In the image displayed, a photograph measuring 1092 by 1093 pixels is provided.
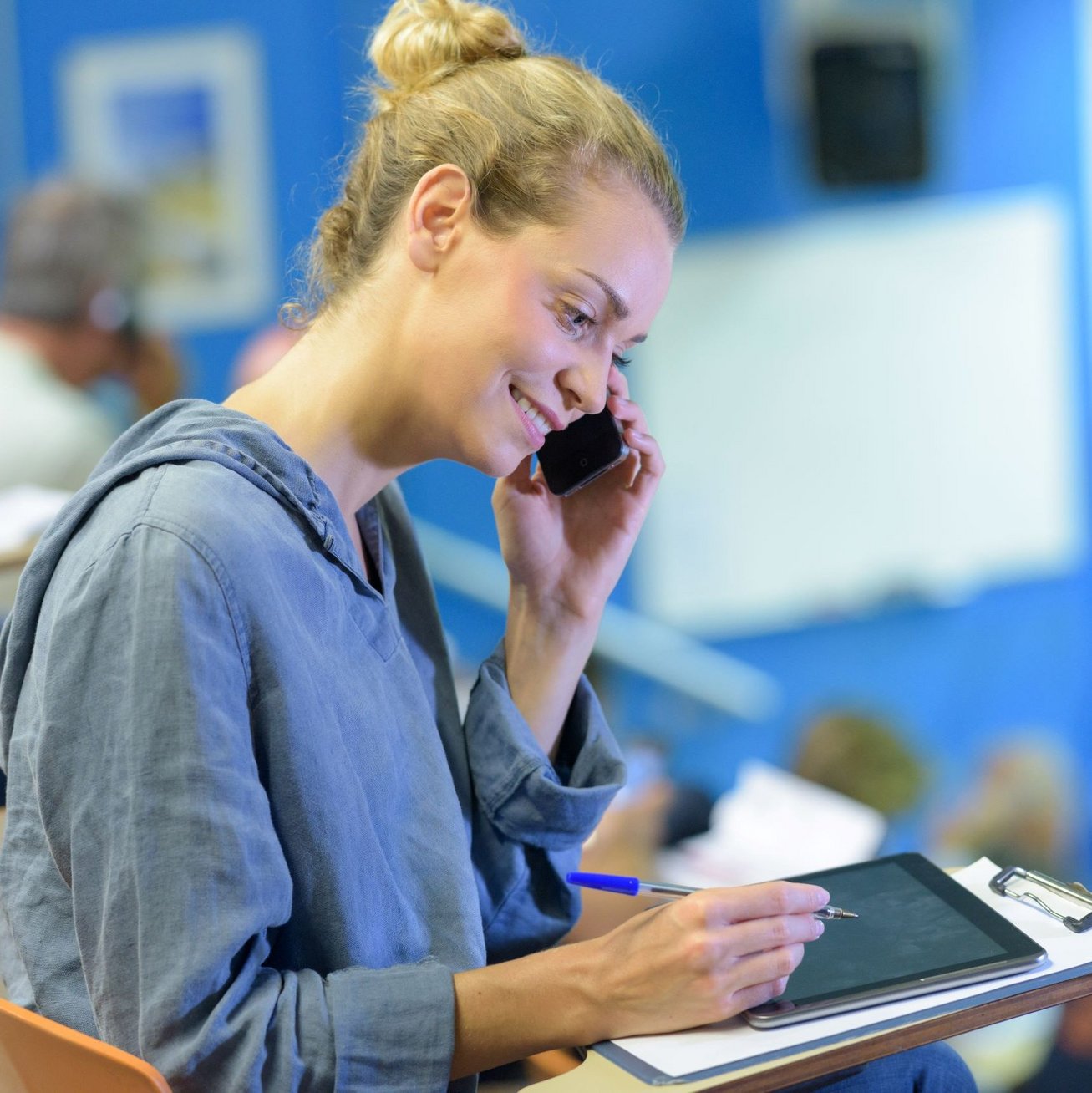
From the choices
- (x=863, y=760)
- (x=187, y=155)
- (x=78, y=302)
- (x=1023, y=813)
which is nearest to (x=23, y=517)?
(x=78, y=302)

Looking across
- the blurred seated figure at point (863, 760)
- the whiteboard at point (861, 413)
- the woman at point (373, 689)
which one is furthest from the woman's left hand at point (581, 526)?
the blurred seated figure at point (863, 760)

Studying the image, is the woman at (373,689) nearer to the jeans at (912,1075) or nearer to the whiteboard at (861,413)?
the jeans at (912,1075)

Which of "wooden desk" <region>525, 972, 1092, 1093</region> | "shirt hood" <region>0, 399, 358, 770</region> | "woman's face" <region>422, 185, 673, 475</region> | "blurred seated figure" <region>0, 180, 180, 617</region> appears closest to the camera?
"wooden desk" <region>525, 972, 1092, 1093</region>

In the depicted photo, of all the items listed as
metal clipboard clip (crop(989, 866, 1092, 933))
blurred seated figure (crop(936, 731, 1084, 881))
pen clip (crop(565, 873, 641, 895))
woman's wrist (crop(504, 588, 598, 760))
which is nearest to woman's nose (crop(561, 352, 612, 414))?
woman's wrist (crop(504, 588, 598, 760))

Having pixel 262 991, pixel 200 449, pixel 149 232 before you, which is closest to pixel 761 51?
pixel 149 232

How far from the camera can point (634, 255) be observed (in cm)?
117

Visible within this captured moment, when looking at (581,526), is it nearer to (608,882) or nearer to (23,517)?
(608,882)

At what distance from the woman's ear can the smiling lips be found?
4.8 inches

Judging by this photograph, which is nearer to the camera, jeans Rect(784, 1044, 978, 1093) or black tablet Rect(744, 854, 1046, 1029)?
black tablet Rect(744, 854, 1046, 1029)

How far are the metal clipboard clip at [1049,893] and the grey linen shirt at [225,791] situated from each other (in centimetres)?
41

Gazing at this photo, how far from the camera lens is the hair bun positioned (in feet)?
4.15

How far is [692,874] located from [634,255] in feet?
5.23

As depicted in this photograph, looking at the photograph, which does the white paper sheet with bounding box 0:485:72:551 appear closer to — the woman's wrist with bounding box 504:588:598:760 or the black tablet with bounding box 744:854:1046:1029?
the woman's wrist with bounding box 504:588:598:760

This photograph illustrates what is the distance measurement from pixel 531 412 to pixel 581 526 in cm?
28
